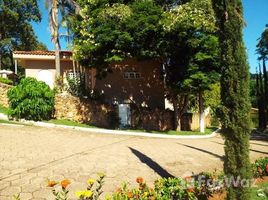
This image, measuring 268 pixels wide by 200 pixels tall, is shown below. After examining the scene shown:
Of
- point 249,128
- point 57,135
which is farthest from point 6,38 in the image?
point 249,128

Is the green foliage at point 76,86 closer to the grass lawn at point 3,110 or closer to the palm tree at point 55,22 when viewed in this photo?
the palm tree at point 55,22

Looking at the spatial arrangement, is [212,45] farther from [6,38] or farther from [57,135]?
[6,38]

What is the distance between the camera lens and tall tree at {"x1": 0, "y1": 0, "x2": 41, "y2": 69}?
125ft

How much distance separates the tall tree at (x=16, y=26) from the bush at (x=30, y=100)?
22022 mm

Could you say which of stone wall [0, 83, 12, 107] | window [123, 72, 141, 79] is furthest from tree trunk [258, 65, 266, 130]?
stone wall [0, 83, 12, 107]

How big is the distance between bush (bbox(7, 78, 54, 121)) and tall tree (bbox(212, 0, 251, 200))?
13617 mm

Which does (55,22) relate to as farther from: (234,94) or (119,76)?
(234,94)

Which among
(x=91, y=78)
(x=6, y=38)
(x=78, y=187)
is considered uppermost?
(x=6, y=38)

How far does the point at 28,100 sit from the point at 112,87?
775 centimetres

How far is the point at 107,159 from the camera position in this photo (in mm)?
10977

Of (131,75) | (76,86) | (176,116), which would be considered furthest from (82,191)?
(131,75)

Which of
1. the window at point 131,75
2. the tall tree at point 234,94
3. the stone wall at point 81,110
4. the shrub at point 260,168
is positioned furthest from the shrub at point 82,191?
the window at point 131,75

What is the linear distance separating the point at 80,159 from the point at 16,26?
112 feet

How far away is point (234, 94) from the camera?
240 inches
